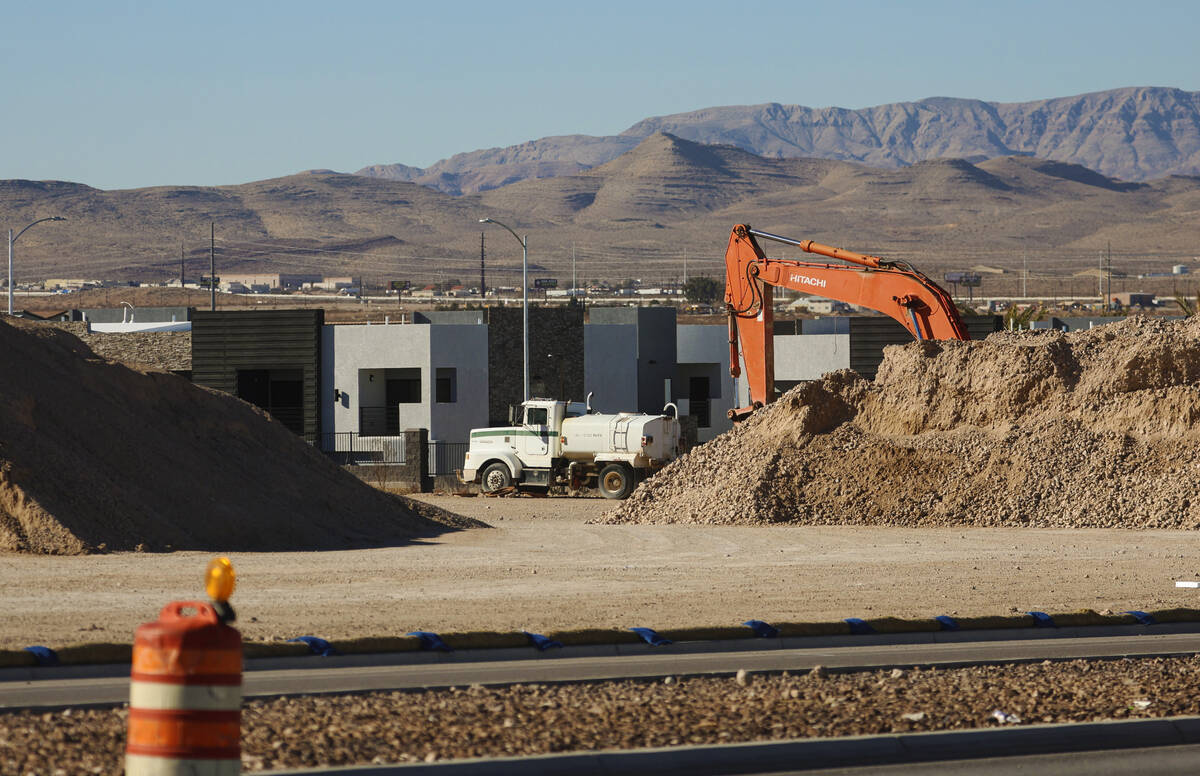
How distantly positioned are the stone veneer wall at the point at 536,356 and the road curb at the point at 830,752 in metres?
43.9

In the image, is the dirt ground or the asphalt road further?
the dirt ground

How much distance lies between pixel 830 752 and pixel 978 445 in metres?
22.4

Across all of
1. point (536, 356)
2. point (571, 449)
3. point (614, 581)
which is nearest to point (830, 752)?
point (614, 581)

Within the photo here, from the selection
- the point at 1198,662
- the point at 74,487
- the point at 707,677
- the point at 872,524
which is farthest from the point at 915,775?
the point at 872,524

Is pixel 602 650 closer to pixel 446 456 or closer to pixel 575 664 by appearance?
pixel 575 664

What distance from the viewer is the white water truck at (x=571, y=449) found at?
132 ft

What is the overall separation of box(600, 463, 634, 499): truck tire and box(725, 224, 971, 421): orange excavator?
14.1 feet

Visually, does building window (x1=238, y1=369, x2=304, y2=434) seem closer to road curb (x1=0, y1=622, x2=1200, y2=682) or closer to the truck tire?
the truck tire

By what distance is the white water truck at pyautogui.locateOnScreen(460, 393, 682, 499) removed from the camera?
4034cm

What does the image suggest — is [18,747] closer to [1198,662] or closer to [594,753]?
[594,753]

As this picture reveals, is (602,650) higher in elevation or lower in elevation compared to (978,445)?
lower

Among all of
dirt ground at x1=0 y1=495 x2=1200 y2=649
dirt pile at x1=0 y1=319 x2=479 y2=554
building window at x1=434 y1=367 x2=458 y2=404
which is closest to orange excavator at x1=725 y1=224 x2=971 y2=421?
dirt ground at x1=0 y1=495 x2=1200 y2=649

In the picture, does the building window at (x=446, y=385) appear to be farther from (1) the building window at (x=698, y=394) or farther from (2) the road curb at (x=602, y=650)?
(2) the road curb at (x=602, y=650)

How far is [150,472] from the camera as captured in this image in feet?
81.3
